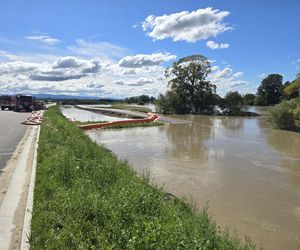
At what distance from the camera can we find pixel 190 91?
71625 mm

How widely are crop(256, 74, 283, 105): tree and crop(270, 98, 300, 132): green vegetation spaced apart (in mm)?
75298

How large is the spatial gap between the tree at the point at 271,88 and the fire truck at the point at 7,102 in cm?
7785

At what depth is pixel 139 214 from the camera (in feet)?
21.6

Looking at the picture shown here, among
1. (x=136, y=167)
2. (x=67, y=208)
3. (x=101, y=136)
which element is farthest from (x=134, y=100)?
(x=67, y=208)

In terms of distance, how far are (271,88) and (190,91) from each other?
53.8 meters

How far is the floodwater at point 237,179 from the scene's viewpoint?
921 cm

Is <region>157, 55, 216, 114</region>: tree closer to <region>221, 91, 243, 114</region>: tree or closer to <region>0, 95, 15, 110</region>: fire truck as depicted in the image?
<region>221, 91, 243, 114</region>: tree

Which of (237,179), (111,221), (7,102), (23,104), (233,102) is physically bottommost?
(237,179)

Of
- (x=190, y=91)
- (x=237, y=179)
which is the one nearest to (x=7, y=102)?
(x=190, y=91)

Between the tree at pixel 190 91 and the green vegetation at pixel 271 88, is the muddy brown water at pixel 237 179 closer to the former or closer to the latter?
the tree at pixel 190 91

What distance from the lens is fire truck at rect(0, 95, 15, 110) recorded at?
2486 inches

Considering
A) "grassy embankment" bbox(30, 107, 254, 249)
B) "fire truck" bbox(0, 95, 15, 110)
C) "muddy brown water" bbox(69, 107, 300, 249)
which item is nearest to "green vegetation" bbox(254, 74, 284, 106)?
"fire truck" bbox(0, 95, 15, 110)

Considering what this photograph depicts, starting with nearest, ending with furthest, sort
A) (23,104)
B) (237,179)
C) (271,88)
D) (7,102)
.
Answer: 1. (237,179)
2. (23,104)
3. (7,102)
4. (271,88)

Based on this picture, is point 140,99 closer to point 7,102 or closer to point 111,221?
point 7,102
